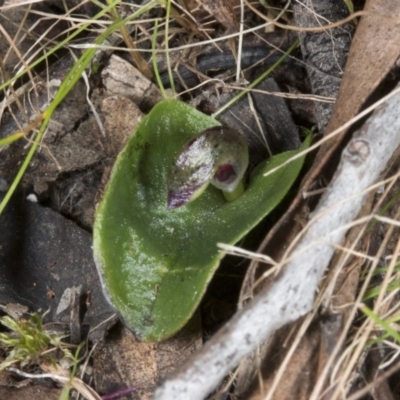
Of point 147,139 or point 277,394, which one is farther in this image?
point 147,139

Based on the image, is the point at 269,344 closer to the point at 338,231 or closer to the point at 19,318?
the point at 338,231

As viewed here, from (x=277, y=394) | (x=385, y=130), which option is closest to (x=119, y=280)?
(x=277, y=394)

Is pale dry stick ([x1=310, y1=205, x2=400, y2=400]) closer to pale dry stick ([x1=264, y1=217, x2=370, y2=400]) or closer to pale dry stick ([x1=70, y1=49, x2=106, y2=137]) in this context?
pale dry stick ([x1=264, y1=217, x2=370, y2=400])

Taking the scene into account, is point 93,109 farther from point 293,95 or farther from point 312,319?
point 312,319

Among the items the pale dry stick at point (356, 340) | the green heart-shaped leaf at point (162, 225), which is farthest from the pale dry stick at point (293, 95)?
the pale dry stick at point (356, 340)

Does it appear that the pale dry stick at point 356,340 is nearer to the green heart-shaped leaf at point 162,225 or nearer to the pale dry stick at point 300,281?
the pale dry stick at point 300,281

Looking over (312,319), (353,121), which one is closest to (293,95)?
(353,121)

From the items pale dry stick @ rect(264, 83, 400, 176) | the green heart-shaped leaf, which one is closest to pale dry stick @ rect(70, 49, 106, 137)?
the green heart-shaped leaf
